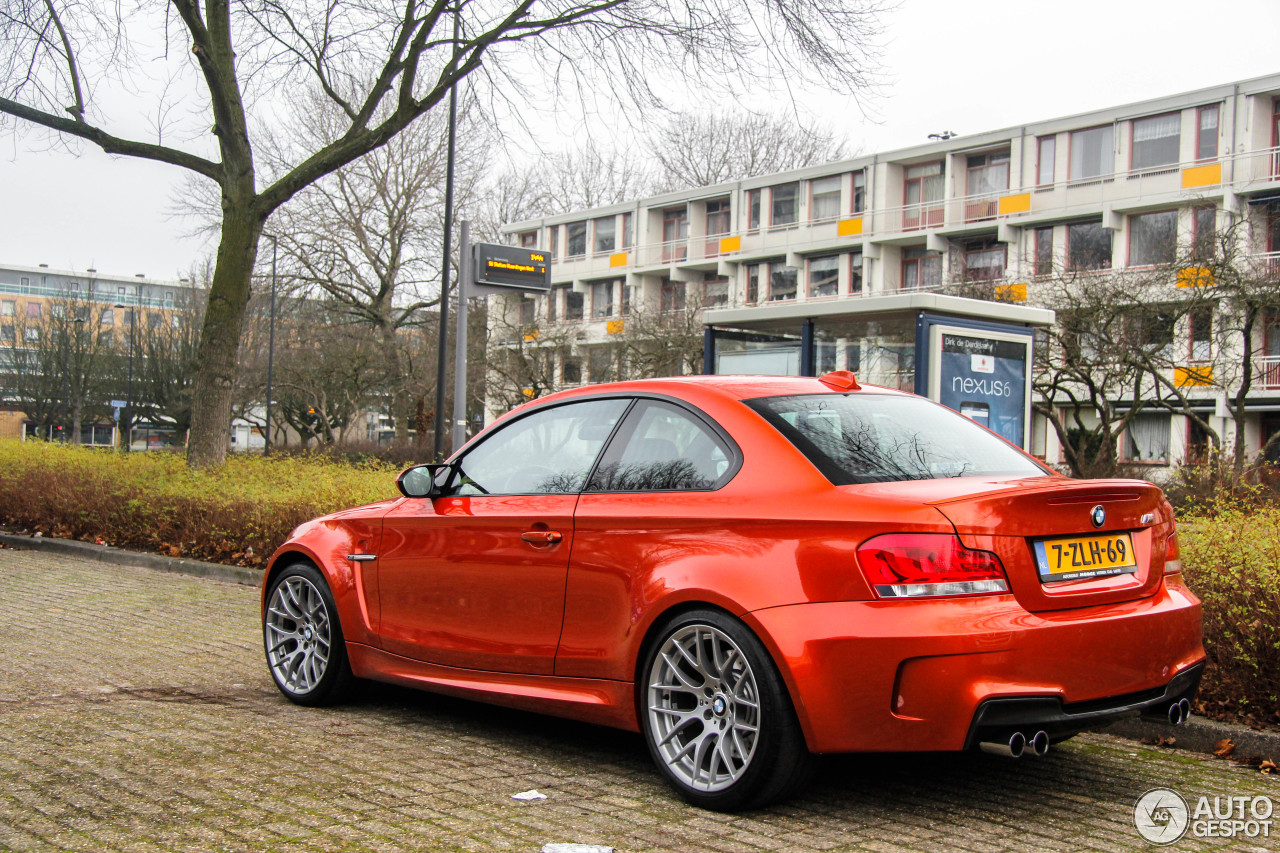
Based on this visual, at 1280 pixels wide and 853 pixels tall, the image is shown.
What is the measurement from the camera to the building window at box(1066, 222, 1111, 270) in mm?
43375

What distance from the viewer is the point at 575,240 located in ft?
215

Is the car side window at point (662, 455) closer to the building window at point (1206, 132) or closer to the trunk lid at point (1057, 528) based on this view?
the trunk lid at point (1057, 528)

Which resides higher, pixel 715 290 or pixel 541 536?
pixel 715 290

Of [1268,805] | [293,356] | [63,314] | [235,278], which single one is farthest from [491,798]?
[63,314]

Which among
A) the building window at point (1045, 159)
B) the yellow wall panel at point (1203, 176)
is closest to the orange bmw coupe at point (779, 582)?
the yellow wall panel at point (1203, 176)

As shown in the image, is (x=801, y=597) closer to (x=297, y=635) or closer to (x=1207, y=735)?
(x=1207, y=735)

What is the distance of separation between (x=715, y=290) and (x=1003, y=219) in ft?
55.2

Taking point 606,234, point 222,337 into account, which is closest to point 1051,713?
point 222,337

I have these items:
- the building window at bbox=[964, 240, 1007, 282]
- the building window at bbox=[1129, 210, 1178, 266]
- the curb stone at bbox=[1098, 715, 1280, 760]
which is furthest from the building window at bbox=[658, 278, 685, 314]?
the curb stone at bbox=[1098, 715, 1280, 760]

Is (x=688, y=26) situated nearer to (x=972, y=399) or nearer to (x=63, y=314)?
(x=972, y=399)

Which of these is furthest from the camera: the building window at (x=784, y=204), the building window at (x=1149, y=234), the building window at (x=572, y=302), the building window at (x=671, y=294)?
the building window at (x=572, y=302)

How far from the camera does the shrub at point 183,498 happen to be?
11219mm

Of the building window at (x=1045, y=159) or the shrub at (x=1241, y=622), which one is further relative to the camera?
the building window at (x=1045, y=159)

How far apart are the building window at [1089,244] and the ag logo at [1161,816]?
41472 millimetres
